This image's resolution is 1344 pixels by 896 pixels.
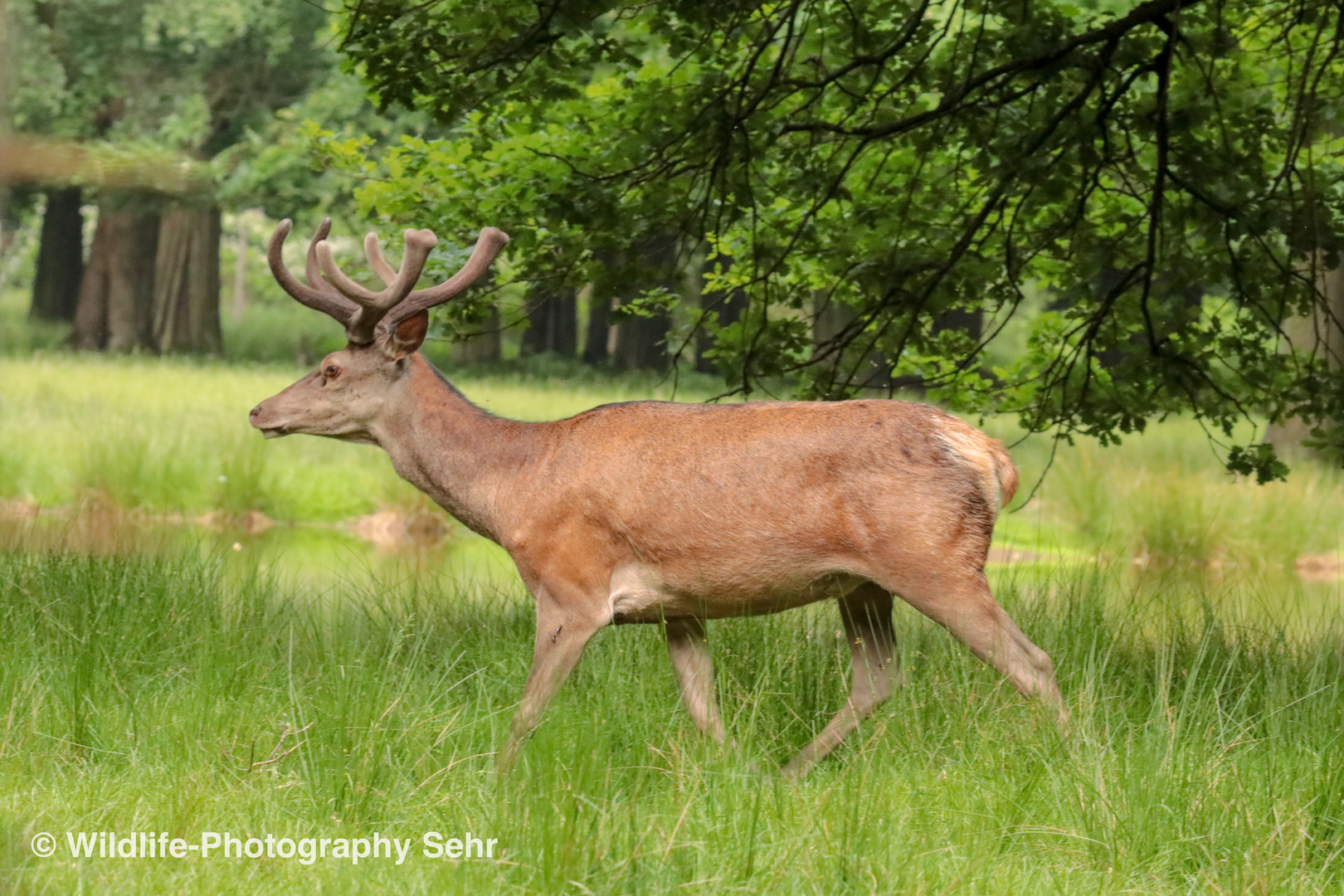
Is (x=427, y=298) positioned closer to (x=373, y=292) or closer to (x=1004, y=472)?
(x=373, y=292)

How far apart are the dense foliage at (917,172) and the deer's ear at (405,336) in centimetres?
167

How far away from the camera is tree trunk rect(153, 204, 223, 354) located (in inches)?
1161

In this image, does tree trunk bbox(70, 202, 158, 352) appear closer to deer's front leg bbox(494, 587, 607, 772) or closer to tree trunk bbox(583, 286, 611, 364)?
tree trunk bbox(583, 286, 611, 364)

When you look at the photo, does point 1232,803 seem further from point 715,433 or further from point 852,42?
point 852,42

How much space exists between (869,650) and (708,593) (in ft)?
2.34

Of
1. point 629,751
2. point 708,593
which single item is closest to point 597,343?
point 708,593

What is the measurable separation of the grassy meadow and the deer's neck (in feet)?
1.91

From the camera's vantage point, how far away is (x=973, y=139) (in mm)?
8180

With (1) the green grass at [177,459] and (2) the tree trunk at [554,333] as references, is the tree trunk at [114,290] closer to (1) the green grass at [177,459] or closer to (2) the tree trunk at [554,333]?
(2) the tree trunk at [554,333]

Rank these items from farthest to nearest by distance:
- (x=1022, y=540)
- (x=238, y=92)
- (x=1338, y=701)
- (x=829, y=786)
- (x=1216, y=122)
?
(x=238, y=92) < (x=1022, y=540) < (x=1216, y=122) < (x=1338, y=701) < (x=829, y=786)

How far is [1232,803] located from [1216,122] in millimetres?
4516

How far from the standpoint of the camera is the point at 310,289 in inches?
251

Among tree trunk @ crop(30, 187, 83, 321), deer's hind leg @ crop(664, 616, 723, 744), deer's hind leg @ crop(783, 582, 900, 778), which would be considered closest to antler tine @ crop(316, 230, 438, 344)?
deer's hind leg @ crop(664, 616, 723, 744)

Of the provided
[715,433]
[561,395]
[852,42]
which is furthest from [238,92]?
[715,433]
